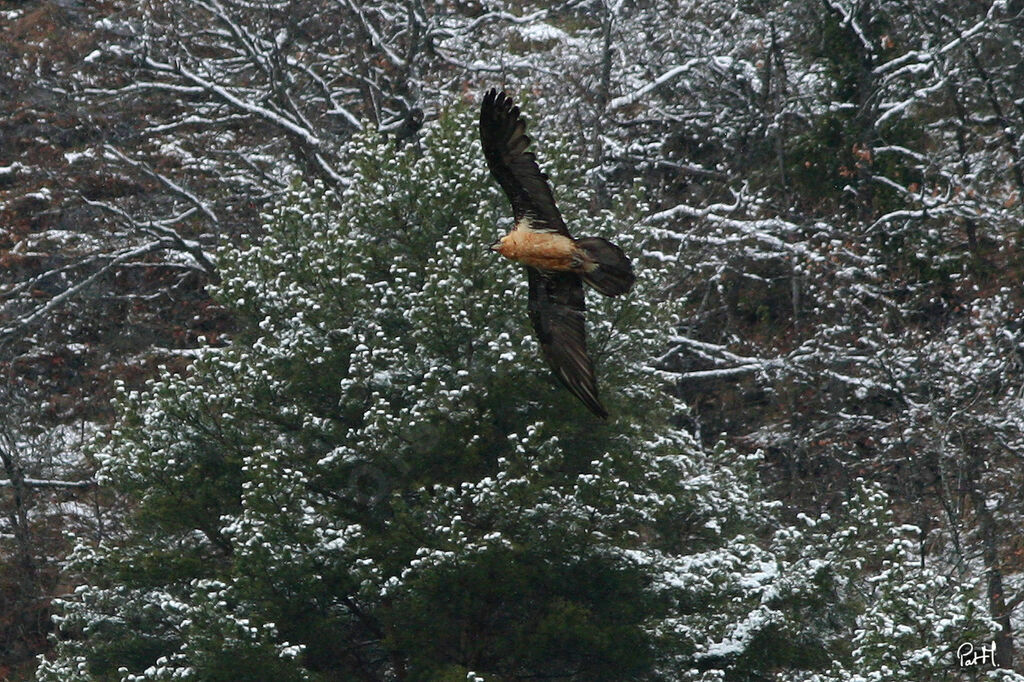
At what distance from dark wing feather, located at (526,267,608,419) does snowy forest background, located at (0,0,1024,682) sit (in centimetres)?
299

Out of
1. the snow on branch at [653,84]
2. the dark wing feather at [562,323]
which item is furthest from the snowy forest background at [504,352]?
the dark wing feather at [562,323]

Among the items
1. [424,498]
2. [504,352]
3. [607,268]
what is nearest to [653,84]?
→ [504,352]

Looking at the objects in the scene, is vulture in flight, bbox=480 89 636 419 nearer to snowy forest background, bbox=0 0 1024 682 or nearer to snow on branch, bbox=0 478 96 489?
snowy forest background, bbox=0 0 1024 682

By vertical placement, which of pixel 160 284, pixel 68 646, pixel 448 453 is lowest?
pixel 68 646

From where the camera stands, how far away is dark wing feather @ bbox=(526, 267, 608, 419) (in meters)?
8.23

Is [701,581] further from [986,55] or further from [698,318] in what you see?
[986,55]

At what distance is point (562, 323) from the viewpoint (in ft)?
27.7

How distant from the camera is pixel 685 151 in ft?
75.6

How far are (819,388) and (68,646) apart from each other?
9.96 metres

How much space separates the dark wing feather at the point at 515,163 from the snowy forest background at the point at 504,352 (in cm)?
382

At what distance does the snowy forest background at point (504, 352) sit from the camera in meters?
11.6

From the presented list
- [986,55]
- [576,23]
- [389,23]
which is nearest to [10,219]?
[389,23]

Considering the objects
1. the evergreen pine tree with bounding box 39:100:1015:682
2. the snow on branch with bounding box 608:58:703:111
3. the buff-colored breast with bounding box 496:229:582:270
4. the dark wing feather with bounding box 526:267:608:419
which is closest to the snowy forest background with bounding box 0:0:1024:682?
the evergreen pine tree with bounding box 39:100:1015:682

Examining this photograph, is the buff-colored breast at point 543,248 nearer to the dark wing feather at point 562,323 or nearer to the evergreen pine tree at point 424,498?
the dark wing feather at point 562,323
